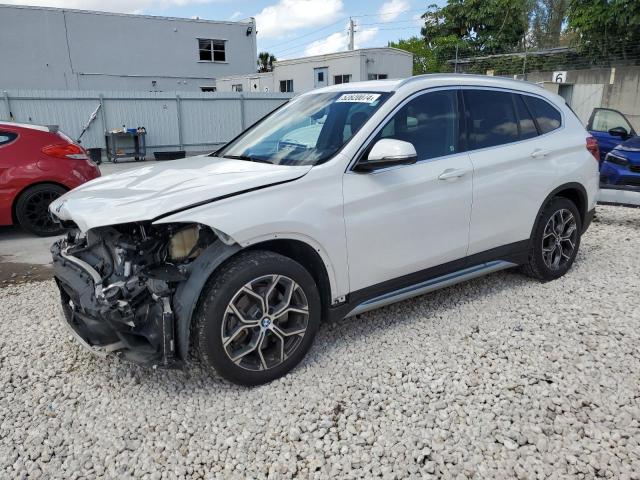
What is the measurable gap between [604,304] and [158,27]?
27.5 m

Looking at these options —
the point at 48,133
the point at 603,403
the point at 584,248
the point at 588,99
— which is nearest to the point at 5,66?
the point at 48,133

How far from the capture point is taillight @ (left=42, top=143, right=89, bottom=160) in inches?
267

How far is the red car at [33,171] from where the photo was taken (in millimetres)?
6570

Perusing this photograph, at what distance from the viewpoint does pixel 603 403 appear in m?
2.85

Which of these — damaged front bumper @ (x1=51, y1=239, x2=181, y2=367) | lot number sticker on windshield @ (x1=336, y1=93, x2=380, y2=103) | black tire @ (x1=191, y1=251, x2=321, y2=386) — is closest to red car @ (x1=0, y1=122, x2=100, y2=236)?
damaged front bumper @ (x1=51, y1=239, x2=181, y2=367)

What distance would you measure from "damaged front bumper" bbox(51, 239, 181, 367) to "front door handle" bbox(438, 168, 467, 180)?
206cm

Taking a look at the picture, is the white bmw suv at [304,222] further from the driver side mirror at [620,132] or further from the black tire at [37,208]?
the driver side mirror at [620,132]

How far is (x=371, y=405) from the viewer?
289 centimetres

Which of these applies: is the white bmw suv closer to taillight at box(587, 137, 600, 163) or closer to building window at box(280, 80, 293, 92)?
taillight at box(587, 137, 600, 163)

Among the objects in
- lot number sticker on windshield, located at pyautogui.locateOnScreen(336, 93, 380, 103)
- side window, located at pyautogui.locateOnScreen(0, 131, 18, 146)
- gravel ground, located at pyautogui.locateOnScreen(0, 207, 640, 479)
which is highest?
lot number sticker on windshield, located at pyautogui.locateOnScreen(336, 93, 380, 103)

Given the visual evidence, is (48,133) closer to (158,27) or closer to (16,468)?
(16,468)

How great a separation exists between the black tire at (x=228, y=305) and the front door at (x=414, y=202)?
42cm

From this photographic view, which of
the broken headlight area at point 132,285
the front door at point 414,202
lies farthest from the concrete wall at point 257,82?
the broken headlight area at point 132,285

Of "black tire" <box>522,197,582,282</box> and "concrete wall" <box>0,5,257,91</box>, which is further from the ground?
"concrete wall" <box>0,5,257,91</box>
